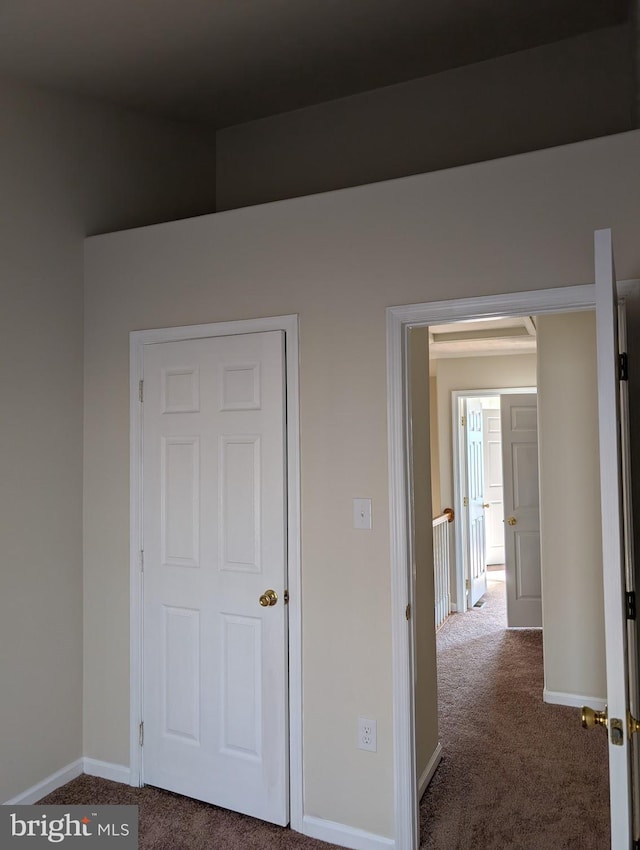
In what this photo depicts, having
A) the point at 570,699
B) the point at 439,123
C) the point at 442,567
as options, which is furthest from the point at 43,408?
the point at 442,567

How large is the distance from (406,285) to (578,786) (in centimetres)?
240

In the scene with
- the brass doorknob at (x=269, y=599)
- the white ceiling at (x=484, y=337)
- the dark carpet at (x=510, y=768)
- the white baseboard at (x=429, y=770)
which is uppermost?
the white ceiling at (x=484, y=337)

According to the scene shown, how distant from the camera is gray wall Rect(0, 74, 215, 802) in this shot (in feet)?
9.13

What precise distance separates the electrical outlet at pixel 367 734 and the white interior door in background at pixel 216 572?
322 millimetres

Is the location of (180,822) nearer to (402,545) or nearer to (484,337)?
(402,545)

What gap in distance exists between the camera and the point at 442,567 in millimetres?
5949

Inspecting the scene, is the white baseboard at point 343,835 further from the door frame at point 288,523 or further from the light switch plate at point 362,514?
the light switch plate at point 362,514

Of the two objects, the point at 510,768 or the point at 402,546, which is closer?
the point at 402,546

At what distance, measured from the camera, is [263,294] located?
2740 mm

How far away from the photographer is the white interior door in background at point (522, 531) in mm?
5383

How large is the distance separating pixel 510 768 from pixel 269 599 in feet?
5.07

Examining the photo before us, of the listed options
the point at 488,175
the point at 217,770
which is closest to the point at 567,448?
the point at 488,175

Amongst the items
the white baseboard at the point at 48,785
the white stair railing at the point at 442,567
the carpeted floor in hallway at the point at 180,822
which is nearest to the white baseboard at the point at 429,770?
the carpeted floor in hallway at the point at 180,822

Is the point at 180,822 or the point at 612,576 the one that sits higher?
the point at 612,576
